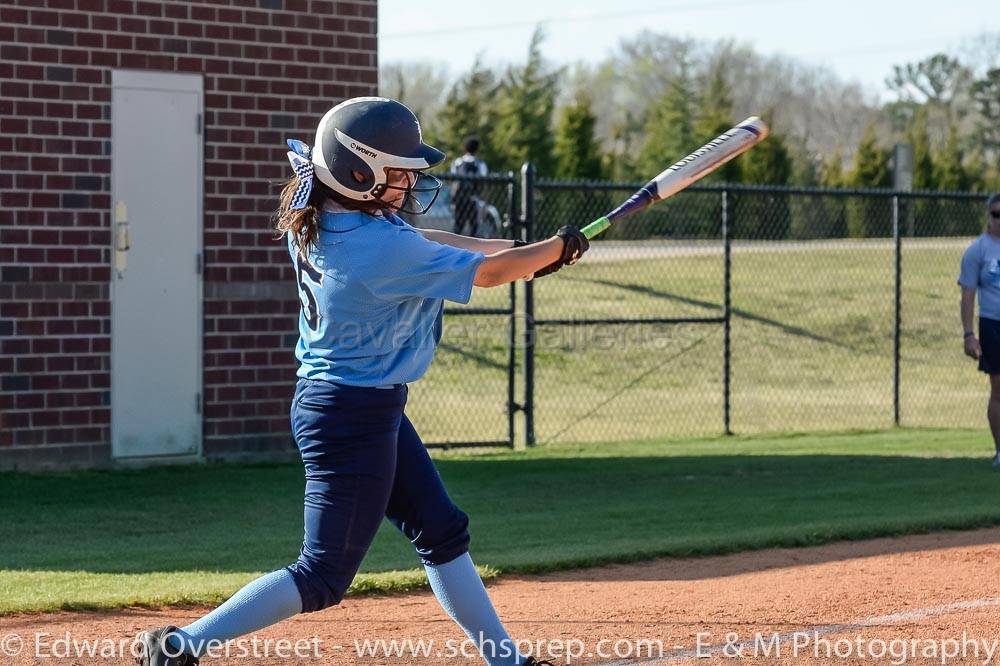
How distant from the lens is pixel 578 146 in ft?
123

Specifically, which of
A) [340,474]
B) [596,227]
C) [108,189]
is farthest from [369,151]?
[108,189]

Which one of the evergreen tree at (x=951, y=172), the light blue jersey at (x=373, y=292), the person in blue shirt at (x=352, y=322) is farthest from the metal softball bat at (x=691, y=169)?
the evergreen tree at (x=951, y=172)

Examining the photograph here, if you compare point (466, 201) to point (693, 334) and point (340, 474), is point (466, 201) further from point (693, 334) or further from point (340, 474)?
point (340, 474)

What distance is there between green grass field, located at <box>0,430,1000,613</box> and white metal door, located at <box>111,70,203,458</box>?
47 centimetres

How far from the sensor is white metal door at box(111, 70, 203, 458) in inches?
418

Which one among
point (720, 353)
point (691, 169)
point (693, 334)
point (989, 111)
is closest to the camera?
point (691, 169)

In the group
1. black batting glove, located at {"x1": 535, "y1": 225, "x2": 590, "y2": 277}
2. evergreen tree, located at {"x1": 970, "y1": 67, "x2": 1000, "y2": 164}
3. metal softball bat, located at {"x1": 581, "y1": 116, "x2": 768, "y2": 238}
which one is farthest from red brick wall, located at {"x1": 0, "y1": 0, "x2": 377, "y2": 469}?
evergreen tree, located at {"x1": 970, "y1": 67, "x2": 1000, "y2": 164}

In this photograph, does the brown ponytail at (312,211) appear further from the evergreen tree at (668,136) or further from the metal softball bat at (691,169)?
the evergreen tree at (668,136)

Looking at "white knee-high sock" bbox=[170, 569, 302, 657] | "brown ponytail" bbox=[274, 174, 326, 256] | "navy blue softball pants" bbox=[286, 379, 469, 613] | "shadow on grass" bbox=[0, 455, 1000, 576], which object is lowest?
"shadow on grass" bbox=[0, 455, 1000, 576]

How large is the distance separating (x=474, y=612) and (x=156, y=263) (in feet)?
22.6

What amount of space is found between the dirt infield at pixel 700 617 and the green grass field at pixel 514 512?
0.37m

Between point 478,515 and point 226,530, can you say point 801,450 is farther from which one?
point 226,530

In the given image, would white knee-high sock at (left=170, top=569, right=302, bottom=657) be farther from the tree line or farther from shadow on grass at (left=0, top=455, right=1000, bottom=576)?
the tree line

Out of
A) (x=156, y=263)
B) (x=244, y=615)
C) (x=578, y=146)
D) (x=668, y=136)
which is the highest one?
(x=668, y=136)
